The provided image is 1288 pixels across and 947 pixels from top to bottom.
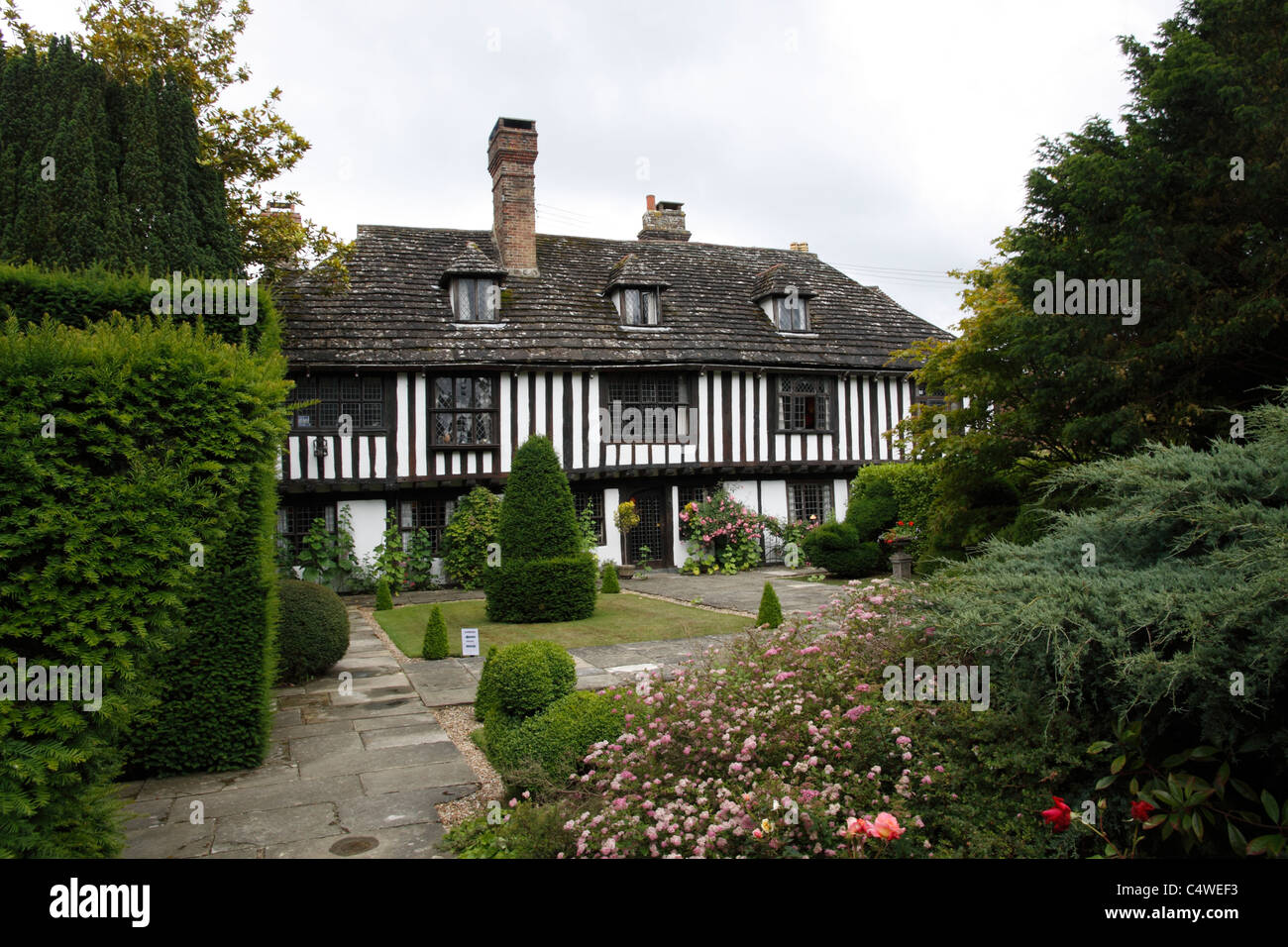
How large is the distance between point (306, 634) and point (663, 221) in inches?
816

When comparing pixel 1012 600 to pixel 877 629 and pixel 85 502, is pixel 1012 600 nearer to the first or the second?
pixel 877 629

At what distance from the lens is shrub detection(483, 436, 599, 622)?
13555 mm

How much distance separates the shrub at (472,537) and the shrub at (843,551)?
293 inches

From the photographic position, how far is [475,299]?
20.0m

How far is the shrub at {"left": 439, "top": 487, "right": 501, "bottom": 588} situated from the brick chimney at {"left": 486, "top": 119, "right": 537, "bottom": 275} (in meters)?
6.61

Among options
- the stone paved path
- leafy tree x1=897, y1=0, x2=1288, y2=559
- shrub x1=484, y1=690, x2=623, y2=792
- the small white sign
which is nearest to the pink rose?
shrub x1=484, y1=690, x2=623, y2=792

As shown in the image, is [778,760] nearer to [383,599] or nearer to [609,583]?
[383,599]

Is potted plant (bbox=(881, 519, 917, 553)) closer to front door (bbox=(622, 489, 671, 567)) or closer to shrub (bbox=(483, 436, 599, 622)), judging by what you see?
front door (bbox=(622, 489, 671, 567))

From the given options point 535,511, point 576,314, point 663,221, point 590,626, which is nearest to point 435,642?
point 590,626

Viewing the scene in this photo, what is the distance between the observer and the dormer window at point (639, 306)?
841 inches

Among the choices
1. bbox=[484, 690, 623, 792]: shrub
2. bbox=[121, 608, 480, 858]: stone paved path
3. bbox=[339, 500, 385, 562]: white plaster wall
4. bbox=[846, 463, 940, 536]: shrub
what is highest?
bbox=[846, 463, 940, 536]: shrub
